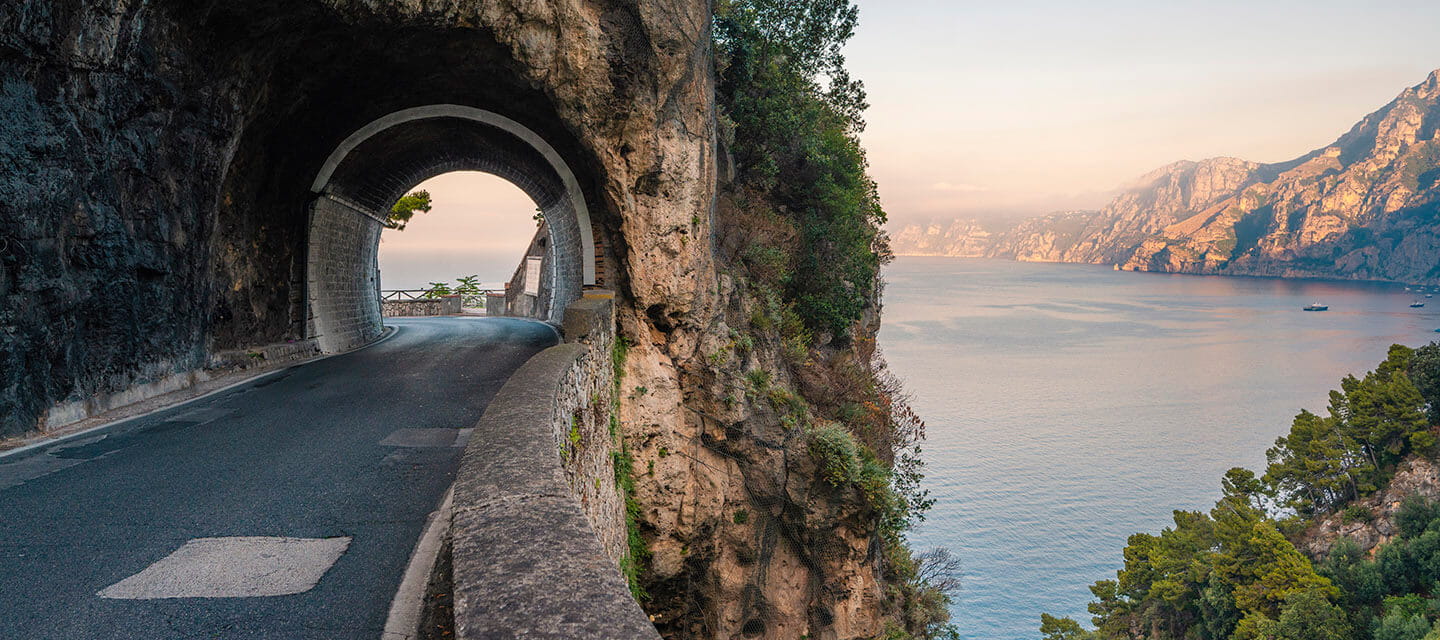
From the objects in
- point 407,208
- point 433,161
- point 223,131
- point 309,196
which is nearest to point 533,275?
point 407,208

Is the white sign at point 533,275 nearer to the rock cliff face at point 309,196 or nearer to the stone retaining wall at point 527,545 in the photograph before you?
the rock cliff face at point 309,196

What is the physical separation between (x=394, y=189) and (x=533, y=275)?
1332 cm

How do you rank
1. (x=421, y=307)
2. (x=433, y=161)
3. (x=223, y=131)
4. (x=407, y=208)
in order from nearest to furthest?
(x=223, y=131), (x=433, y=161), (x=407, y=208), (x=421, y=307)

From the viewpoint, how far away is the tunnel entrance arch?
1318 centimetres

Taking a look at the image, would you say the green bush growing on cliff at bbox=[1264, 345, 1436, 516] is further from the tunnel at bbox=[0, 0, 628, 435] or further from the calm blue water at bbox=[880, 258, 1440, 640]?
the tunnel at bbox=[0, 0, 628, 435]

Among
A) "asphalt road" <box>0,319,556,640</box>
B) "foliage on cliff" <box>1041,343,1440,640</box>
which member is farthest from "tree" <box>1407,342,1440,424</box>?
"asphalt road" <box>0,319,556,640</box>

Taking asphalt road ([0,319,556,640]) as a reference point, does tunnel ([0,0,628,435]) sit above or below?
above

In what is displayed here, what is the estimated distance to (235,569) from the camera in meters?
3.93

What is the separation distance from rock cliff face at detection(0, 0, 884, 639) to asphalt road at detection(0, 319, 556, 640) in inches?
64.6

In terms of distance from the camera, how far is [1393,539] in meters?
36.2

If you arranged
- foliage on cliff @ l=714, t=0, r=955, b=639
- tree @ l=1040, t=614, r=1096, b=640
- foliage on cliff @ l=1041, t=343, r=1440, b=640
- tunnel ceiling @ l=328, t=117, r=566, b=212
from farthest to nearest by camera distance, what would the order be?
tree @ l=1040, t=614, r=1096, b=640, foliage on cliff @ l=1041, t=343, r=1440, b=640, foliage on cliff @ l=714, t=0, r=955, b=639, tunnel ceiling @ l=328, t=117, r=566, b=212

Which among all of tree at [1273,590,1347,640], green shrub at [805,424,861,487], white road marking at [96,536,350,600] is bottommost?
tree at [1273,590,1347,640]

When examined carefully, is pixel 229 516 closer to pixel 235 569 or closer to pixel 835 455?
pixel 235 569

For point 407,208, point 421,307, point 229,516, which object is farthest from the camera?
point 421,307
